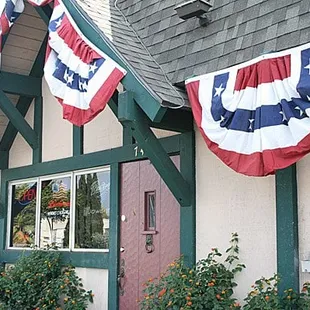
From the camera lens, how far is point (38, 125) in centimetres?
892

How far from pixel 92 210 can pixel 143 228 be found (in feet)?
4.01

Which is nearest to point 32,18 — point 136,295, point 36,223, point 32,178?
point 32,178

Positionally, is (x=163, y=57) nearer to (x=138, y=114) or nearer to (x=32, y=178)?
(x=138, y=114)

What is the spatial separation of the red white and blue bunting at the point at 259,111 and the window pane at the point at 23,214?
4.33m

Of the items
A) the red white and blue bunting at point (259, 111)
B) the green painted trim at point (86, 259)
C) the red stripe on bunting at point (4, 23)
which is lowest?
the green painted trim at point (86, 259)

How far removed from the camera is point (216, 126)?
5234 mm

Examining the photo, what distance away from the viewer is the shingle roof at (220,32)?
519cm

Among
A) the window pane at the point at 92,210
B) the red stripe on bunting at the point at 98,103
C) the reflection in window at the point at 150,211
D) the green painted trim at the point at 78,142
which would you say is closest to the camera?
the red stripe on bunting at the point at 98,103

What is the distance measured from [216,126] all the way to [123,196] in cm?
230

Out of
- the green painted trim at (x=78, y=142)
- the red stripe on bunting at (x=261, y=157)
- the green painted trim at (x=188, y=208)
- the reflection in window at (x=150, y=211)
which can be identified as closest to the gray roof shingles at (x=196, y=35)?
the red stripe on bunting at (x=261, y=157)

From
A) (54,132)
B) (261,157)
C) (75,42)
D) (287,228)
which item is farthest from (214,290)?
(54,132)

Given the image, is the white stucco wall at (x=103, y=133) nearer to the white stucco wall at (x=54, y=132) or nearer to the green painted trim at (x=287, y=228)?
the white stucco wall at (x=54, y=132)

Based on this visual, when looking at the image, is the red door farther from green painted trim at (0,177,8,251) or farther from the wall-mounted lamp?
green painted trim at (0,177,8,251)

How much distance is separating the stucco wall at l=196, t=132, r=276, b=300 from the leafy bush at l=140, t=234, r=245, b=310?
4.3 inches
